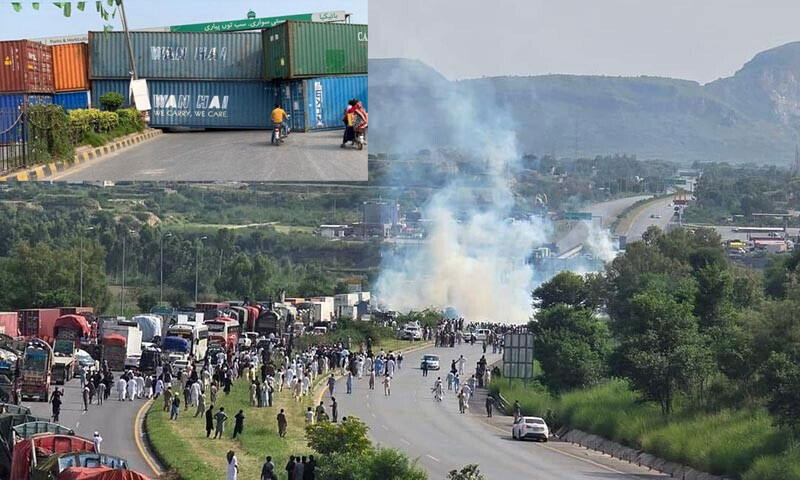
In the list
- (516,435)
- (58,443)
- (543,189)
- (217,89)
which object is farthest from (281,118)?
(543,189)

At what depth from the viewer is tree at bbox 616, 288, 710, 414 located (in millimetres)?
50719

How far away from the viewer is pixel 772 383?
133 ft

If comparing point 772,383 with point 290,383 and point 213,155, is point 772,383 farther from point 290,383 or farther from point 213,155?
point 290,383

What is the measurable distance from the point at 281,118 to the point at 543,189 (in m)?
121

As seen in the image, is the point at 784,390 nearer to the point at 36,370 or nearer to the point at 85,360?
the point at 36,370

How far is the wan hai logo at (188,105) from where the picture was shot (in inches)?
2201

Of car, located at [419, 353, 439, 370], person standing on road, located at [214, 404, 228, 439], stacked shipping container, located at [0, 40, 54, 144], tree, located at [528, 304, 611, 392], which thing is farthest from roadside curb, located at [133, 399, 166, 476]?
car, located at [419, 353, 439, 370]

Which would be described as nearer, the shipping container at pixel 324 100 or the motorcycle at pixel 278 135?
the motorcycle at pixel 278 135

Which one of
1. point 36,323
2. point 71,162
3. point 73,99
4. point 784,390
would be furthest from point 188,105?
point 784,390

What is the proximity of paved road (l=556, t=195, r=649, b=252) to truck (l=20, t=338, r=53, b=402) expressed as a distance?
4654 inches

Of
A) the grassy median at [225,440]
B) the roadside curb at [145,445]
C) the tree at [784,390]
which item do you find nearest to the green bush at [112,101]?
the grassy median at [225,440]

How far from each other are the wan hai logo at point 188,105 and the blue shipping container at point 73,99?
292cm

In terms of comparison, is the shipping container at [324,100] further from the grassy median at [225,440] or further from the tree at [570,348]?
the tree at [570,348]

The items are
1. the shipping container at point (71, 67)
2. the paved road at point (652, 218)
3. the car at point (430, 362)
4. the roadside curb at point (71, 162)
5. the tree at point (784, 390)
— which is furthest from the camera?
the paved road at point (652, 218)
